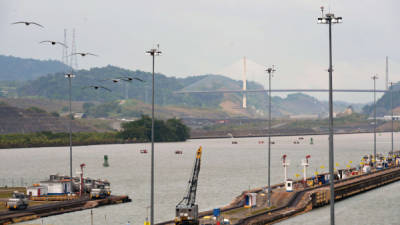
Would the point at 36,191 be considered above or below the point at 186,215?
above

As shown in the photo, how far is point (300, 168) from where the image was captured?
14375 centimetres

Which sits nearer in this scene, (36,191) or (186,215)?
(186,215)

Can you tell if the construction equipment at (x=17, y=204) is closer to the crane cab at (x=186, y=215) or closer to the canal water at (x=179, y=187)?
the canal water at (x=179, y=187)

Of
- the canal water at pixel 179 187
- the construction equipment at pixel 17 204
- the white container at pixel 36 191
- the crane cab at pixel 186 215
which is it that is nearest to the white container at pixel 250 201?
the canal water at pixel 179 187

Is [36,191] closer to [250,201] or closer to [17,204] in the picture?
[17,204]

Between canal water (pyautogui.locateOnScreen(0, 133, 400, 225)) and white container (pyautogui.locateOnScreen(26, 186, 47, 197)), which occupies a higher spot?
white container (pyautogui.locateOnScreen(26, 186, 47, 197))

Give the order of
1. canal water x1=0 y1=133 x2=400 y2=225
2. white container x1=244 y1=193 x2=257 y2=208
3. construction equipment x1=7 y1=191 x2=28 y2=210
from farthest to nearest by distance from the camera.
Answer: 1. canal water x1=0 y1=133 x2=400 y2=225
2. white container x1=244 y1=193 x2=257 y2=208
3. construction equipment x1=7 y1=191 x2=28 y2=210

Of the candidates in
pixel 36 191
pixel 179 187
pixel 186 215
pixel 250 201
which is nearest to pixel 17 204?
pixel 36 191

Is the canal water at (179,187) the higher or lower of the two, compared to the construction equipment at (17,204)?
lower

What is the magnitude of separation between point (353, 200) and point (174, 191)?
27.1m

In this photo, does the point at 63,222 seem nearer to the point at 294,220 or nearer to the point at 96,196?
the point at 96,196

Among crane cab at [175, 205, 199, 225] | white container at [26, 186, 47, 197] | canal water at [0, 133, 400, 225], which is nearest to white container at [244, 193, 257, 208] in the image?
canal water at [0, 133, 400, 225]

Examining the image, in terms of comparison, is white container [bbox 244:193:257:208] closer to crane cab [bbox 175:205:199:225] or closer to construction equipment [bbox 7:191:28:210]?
crane cab [bbox 175:205:199:225]

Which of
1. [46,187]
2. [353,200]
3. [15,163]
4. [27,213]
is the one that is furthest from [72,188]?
[15,163]
